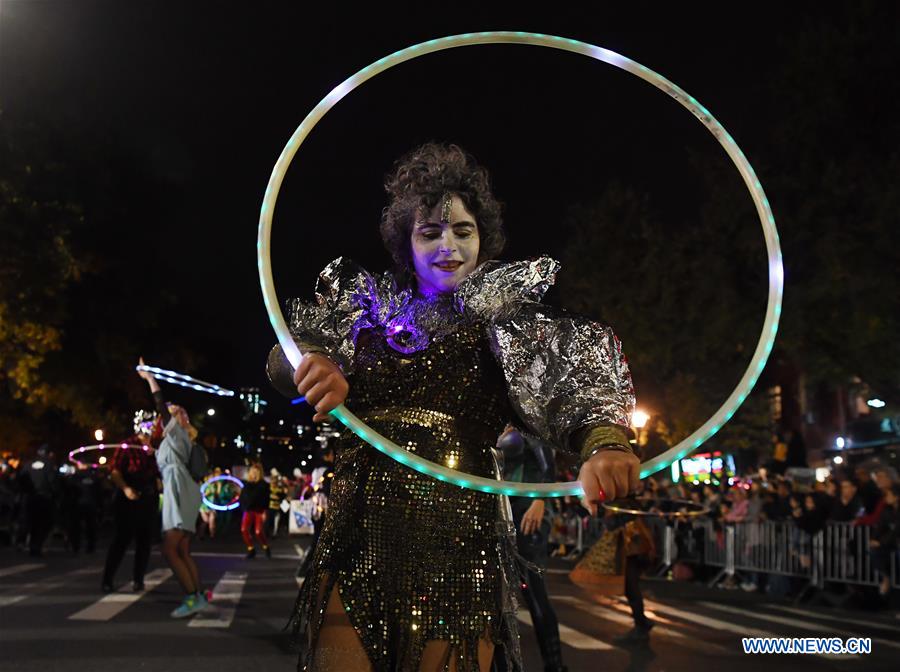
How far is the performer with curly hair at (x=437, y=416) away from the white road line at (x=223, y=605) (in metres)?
6.97

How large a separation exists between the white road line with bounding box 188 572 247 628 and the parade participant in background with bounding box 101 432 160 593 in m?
1.14

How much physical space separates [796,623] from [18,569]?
10.7 meters

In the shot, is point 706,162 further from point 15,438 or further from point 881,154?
point 15,438

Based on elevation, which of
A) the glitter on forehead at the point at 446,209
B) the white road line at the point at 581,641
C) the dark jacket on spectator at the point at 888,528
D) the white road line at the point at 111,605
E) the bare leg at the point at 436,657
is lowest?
the white road line at the point at 111,605

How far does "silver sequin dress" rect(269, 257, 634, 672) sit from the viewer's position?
11.3 ft

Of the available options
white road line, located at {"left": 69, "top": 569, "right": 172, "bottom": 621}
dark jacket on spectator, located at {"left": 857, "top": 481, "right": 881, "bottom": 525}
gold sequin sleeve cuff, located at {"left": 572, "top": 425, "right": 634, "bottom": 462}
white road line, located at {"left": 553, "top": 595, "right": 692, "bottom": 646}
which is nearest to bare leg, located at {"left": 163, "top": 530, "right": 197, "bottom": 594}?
white road line, located at {"left": 69, "top": 569, "right": 172, "bottom": 621}

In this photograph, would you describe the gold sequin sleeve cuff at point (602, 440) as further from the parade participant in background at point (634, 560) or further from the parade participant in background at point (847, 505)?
the parade participant in background at point (847, 505)

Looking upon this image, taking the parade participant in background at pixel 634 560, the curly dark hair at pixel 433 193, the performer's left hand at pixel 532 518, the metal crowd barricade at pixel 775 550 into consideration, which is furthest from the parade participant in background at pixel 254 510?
the curly dark hair at pixel 433 193

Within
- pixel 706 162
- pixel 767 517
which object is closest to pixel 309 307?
pixel 767 517

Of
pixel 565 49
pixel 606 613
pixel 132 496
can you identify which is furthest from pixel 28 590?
pixel 565 49

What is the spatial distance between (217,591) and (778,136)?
15.3 metres

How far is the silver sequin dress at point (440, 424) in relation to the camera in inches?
136

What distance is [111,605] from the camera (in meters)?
11.7

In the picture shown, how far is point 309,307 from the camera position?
386cm
